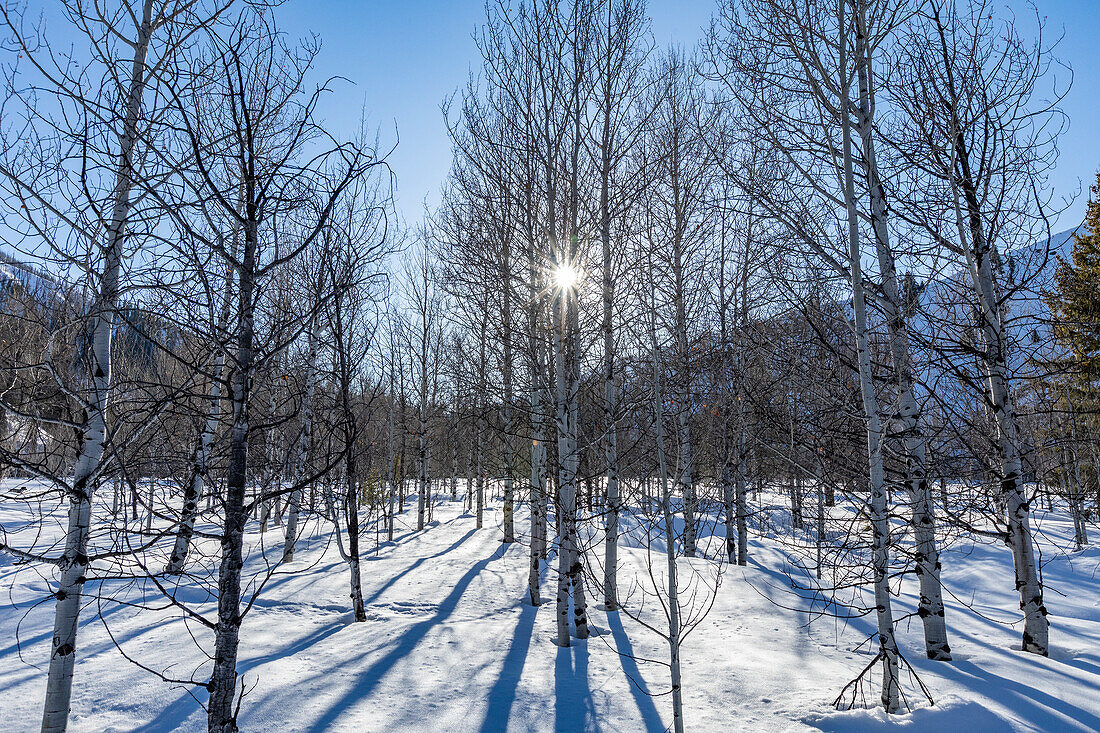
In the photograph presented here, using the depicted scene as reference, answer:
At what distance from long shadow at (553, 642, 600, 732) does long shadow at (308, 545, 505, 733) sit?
1.79 m

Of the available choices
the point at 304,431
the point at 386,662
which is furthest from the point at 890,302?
the point at 304,431

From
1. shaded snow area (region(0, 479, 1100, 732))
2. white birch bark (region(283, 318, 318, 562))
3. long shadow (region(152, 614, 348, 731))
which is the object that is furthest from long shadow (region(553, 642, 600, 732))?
white birch bark (region(283, 318, 318, 562))

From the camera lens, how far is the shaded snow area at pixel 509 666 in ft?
14.7

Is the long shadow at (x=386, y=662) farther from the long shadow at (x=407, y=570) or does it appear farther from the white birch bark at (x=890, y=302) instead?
the white birch bark at (x=890, y=302)

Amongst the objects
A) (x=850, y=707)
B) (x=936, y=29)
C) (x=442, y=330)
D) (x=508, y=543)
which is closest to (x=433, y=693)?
(x=850, y=707)

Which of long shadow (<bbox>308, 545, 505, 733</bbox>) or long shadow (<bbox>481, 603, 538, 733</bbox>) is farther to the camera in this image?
long shadow (<bbox>481, 603, 538, 733</bbox>)

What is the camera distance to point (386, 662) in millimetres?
6090

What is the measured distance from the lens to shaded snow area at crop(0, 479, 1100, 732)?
176 inches

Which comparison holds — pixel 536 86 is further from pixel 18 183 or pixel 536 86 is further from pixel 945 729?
pixel 945 729

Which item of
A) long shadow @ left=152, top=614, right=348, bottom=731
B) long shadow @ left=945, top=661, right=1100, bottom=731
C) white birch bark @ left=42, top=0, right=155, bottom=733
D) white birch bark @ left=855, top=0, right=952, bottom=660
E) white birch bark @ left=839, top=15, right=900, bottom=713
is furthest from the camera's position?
white birch bark @ left=855, top=0, right=952, bottom=660

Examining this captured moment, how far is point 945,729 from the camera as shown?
3986mm

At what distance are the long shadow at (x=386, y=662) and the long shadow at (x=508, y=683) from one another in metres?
1.18

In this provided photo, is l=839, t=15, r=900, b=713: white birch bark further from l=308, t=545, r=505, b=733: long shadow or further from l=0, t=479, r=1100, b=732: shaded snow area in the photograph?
l=308, t=545, r=505, b=733: long shadow

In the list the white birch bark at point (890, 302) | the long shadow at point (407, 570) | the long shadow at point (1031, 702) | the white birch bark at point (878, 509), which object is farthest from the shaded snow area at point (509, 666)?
the white birch bark at point (890, 302)
